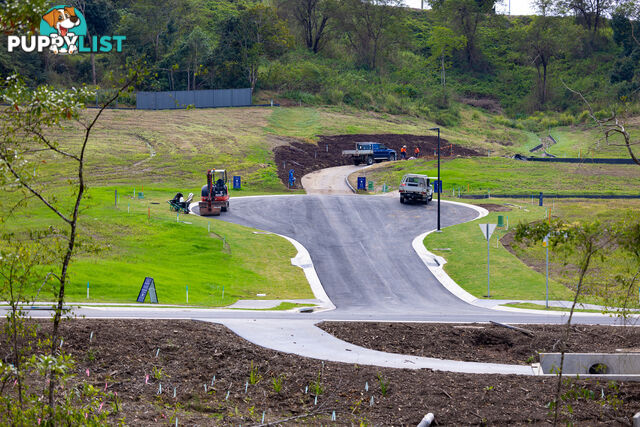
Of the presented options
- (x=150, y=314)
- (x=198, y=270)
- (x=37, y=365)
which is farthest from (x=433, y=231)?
(x=37, y=365)

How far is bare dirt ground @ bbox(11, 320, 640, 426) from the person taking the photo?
12383 mm

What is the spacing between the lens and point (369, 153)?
75.2 metres

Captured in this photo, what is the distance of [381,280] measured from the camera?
114 feet

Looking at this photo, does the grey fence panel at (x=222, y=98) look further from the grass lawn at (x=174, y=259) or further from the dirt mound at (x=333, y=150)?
the grass lawn at (x=174, y=259)

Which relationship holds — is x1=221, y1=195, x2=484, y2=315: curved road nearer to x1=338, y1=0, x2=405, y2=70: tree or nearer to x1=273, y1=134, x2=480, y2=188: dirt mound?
x1=273, y1=134, x2=480, y2=188: dirt mound

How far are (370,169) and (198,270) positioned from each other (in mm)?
39448

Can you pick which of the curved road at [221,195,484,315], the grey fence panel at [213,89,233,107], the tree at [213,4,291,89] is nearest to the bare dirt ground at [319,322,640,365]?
the curved road at [221,195,484,315]

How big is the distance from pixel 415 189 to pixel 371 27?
76187 millimetres

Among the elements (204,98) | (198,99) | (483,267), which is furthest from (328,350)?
(204,98)

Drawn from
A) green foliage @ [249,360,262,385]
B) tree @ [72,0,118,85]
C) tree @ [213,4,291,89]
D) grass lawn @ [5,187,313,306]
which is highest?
Result: tree @ [72,0,118,85]

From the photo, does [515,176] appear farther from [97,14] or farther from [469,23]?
[469,23]

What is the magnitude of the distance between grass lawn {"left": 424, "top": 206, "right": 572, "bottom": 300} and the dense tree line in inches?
2375

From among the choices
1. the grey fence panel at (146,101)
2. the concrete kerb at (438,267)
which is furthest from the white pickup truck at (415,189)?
the grey fence panel at (146,101)

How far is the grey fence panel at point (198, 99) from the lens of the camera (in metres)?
92.3
